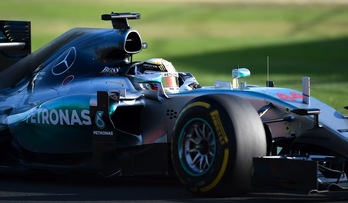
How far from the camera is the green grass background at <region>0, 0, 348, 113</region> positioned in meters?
31.9

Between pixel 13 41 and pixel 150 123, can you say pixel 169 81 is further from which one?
pixel 13 41

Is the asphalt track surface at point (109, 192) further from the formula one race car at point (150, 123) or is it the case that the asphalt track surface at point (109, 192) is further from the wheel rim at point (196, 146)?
the wheel rim at point (196, 146)

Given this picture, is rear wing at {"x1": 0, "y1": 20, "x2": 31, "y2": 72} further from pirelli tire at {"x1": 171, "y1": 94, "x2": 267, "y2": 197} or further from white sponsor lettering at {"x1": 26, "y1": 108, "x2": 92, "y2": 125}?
pirelli tire at {"x1": 171, "y1": 94, "x2": 267, "y2": 197}

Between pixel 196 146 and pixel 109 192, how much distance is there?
1015mm

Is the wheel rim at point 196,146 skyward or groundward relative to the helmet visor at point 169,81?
groundward

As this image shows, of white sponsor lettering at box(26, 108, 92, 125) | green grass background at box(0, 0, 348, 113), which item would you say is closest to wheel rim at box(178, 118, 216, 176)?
white sponsor lettering at box(26, 108, 92, 125)

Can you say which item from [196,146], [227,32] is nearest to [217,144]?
[196,146]

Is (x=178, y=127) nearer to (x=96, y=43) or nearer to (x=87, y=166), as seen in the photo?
(x=87, y=166)

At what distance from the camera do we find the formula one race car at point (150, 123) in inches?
332

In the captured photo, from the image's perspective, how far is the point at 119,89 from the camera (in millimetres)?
9945

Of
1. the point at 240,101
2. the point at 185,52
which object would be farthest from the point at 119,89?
the point at 185,52

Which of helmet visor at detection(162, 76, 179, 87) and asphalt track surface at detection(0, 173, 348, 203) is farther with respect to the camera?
helmet visor at detection(162, 76, 179, 87)

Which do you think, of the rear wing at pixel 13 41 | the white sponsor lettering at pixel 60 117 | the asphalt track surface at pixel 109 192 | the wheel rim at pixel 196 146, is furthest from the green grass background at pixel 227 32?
the wheel rim at pixel 196 146

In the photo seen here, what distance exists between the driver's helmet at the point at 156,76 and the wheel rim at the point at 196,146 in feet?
3.41
